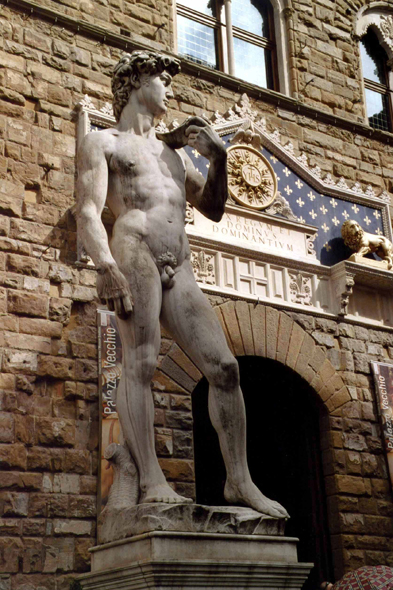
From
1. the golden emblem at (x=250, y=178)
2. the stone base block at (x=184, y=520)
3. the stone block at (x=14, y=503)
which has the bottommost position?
the stone base block at (x=184, y=520)

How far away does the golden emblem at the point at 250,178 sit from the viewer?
10.3 metres

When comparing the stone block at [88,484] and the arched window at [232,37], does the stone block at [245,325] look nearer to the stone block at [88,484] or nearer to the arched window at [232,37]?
the stone block at [88,484]

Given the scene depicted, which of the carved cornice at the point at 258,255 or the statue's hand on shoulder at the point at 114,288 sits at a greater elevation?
the carved cornice at the point at 258,255

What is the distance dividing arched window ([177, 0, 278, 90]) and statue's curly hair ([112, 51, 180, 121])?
5.21 m

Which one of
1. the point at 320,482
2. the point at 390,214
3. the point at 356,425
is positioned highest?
the point at 390,214

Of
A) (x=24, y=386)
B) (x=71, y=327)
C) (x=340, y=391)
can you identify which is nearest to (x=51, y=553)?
(x=24, y=386)

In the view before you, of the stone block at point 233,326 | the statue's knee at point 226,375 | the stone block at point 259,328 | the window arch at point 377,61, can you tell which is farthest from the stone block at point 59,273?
the window arch at point 377,61

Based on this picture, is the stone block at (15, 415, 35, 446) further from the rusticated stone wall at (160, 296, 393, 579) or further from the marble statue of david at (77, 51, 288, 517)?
the marble statue of david at (77, 51, 288, 517)

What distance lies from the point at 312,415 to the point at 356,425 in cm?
52

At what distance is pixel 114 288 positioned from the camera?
5129 millimetres

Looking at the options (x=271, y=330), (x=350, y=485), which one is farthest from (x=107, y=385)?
(x=350, y=485)

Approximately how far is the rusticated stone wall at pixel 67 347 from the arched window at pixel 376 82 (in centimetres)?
164

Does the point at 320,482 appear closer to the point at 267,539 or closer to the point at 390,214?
the point at 390,214

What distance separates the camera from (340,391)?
399 inches
